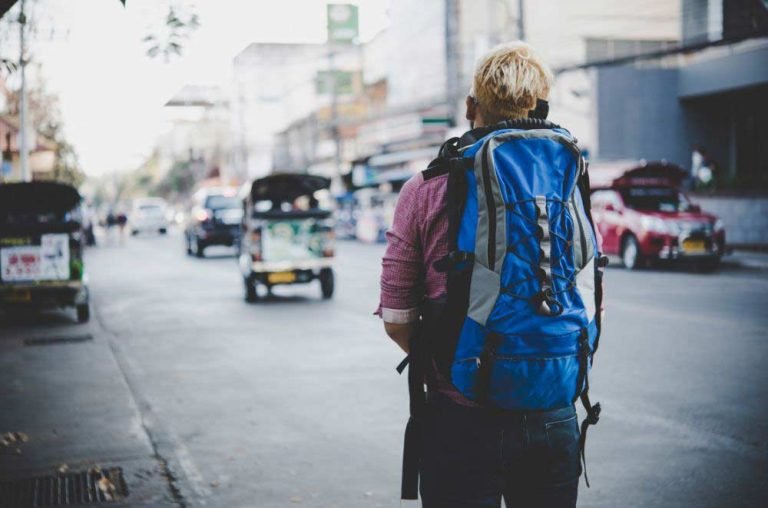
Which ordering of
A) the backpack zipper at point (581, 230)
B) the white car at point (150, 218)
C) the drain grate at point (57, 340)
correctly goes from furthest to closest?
the white car at point (150, 218), the drain grate at point (57, 340), the backpack zipper at point (581, 230)

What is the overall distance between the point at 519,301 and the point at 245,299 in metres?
13.1

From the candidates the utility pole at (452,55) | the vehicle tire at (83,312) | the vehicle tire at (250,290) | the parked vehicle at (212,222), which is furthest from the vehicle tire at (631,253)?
the utility pole at (452,55)

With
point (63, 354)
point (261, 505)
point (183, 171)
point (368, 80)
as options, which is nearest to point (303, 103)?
point (368, 80)

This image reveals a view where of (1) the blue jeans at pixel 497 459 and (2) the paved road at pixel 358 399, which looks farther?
(2) the paved road at pixel 358 399

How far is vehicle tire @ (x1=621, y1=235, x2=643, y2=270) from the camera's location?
750 inches

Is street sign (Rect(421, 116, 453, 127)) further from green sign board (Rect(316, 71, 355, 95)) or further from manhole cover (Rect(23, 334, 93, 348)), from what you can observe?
manhole cover (Rect(23, 334, 93, 348))

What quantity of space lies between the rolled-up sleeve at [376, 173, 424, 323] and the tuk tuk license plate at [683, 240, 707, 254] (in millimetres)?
16937

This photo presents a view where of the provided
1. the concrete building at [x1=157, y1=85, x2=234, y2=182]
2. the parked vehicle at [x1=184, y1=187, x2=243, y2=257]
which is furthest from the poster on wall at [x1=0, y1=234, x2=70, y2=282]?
the concrete building at [x1=157, y1=85, x2=234, y2=182]

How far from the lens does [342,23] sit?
4172cm

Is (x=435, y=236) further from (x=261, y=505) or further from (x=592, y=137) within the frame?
(x=592, y=137)

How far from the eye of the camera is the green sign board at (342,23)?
41.2 meters

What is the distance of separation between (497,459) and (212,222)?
25628 millimetres

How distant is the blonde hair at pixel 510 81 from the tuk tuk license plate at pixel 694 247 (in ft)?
55.1

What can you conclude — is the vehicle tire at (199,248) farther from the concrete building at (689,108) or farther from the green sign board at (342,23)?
the green sign board at (342,23)
